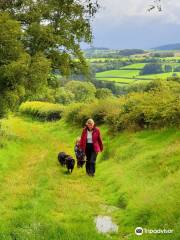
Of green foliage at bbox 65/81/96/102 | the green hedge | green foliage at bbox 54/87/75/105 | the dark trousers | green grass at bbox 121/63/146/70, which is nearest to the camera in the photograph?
the dark trousers

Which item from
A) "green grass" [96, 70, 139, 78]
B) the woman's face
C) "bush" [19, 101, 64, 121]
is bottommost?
"bush" [19, 101, 64, 121]

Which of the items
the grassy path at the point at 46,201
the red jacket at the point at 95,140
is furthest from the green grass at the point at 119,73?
the red jacket at the point at 95,140

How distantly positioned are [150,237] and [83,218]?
7.76 feet

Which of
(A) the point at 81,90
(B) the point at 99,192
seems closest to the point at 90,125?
(B) the point at 99,192

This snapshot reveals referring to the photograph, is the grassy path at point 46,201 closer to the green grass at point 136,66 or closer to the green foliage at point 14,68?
the green foliage at point 14,68

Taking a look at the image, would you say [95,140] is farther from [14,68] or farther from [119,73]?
[119,73]

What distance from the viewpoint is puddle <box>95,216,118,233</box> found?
10769mm

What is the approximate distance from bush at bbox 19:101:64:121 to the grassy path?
1419 inches

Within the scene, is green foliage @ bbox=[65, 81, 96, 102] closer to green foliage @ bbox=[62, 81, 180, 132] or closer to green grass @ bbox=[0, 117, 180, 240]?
green foliage @ bbox=[62, 81, 180, 132]

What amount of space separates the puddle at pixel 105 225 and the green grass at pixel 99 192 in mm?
191

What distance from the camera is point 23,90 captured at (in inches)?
1064

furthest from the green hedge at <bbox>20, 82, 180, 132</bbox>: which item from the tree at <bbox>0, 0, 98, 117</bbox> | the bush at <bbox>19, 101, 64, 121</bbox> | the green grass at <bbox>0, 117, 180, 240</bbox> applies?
the bush at <bbox>19, 101, 64, 121</bbox>

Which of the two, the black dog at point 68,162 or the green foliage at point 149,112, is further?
the green foliage at point 149,112

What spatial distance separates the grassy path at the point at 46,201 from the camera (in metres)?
9.56
